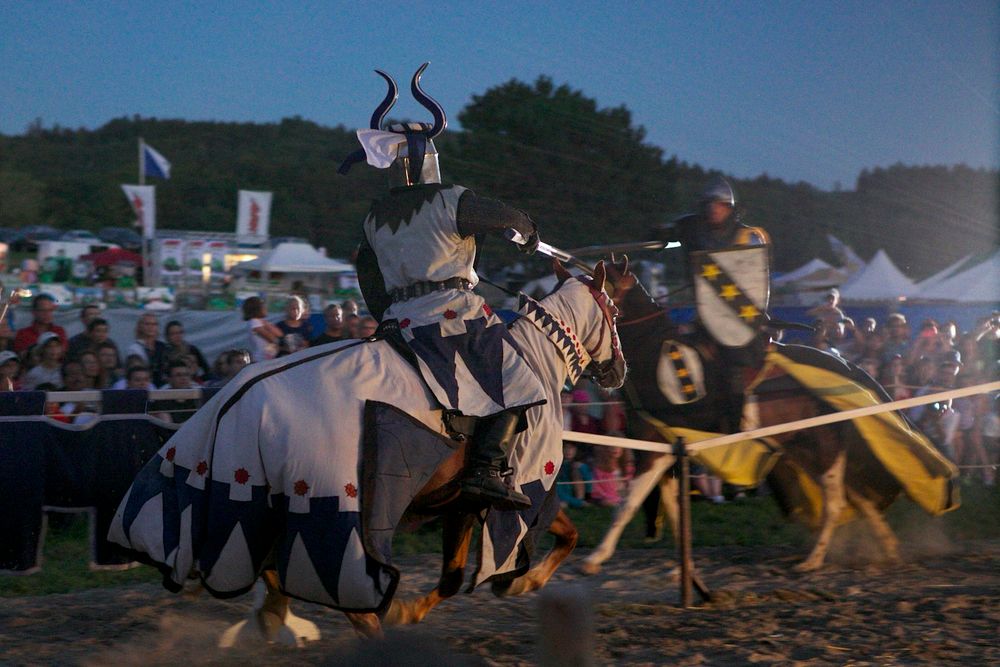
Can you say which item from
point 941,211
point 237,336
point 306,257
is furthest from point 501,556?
point 941,211

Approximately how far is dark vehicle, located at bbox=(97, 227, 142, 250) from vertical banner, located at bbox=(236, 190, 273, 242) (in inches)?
449

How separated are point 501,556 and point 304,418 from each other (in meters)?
1.12

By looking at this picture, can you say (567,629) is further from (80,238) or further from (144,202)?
(80,238)

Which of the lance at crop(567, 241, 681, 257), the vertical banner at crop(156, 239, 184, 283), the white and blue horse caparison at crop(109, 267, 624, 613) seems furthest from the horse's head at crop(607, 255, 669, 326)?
the vertical banner at crop(156, 239, 184, 283)

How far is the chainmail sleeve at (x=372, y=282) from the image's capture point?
15.9 ft

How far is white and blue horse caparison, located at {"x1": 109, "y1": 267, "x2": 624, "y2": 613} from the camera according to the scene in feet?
13.4

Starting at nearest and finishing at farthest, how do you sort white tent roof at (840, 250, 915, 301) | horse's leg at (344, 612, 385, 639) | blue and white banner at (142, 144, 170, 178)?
horse's leg at (344, 612, 385, 639), white tent roof at (840, 250, 915, 301), blue and white banner at (142, 144, 170, 178)

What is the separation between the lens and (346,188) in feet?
163

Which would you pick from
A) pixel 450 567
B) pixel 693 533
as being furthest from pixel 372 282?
pixel 693 533

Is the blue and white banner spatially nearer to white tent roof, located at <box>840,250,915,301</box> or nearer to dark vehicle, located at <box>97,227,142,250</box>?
dark vehicle, located at <box>97,227,142,250</box>

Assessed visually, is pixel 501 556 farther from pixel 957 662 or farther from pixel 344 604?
pixel 957 662

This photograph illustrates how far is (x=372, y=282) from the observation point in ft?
16.0

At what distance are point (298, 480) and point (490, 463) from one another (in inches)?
31.8

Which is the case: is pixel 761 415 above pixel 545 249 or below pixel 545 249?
below
